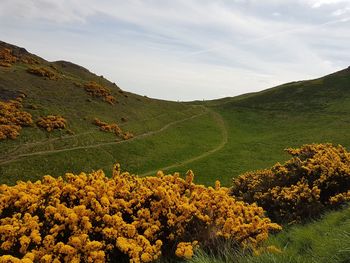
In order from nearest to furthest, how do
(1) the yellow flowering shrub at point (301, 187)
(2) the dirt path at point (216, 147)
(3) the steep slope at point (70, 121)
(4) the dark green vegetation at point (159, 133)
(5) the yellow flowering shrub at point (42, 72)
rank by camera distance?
(1) the yellow flowering shrub at point (301, 187) → (3) the steep slope at point (70, 121) → (4) the dark green vegetation at point (159, 133) → (2) the dirt path at point (216, 147) → (5) the yellow flowering shrub at point (42, 72)

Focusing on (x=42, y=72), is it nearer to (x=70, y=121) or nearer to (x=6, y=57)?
(x=6, y=57)

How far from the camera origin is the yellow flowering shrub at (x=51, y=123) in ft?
150

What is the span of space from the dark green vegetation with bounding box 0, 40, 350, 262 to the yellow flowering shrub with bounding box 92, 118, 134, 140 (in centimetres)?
94

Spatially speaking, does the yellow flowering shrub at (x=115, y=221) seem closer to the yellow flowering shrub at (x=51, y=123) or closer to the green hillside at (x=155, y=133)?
the green hillside at (x=155, y=133)

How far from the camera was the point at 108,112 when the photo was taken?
58.7m

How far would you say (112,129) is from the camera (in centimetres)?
5338

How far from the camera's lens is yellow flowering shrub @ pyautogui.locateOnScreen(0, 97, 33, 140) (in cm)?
4111

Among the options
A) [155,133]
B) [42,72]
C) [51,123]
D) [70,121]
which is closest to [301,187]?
[51,123]

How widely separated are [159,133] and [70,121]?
14411 millimetres

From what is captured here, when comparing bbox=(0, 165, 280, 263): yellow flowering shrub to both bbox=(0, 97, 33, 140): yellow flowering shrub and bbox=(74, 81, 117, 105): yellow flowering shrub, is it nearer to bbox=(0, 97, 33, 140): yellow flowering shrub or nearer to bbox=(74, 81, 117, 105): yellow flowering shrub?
bbox=(0, 97, 33, 140): yellow flowering shrub

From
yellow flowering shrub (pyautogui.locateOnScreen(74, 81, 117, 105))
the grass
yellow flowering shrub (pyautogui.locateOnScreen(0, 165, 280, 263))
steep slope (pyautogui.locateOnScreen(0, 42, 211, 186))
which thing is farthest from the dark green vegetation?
yellow flowering shrub (pyautogui.locateOnScreen(0, 165, 280, 263))

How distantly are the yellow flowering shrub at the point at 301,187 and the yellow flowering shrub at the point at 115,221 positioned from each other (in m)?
4.05

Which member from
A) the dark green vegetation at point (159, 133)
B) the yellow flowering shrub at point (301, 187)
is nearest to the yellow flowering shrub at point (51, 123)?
the dark green vegetation at point (159, 133)

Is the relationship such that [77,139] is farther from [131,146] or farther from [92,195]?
[92,195]
